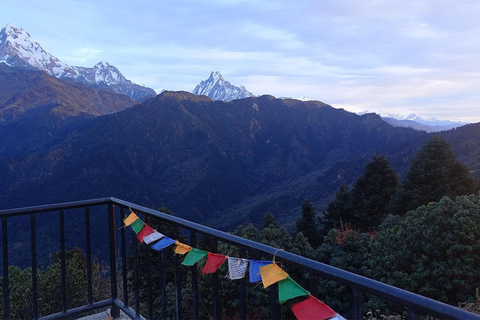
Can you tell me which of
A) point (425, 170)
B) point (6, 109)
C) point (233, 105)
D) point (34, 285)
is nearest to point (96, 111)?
point (6, 109)

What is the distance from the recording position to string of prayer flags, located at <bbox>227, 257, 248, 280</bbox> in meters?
1.46

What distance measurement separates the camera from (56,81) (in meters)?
186

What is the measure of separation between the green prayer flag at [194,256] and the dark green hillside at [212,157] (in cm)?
8010

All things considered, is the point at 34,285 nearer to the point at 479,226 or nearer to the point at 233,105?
the point at 479,226

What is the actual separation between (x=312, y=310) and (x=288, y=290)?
0.40 ft

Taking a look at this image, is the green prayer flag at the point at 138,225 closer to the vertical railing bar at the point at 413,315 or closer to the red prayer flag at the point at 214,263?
the red prayer flag at the point at 214,263

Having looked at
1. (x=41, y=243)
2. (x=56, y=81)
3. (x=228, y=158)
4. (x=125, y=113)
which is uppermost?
(x=56, y=81)

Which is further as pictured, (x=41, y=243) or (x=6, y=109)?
(x=6, y=109)

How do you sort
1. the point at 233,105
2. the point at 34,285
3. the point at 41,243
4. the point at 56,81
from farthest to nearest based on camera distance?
the point at 56,81, the point at 233,105, the point at 41,243, the point at 34,285

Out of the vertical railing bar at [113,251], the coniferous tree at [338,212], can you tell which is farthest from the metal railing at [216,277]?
the coniferous tree at [338,212]

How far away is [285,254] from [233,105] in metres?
171

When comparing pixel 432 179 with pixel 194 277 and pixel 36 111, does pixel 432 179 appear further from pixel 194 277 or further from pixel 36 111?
pixel 36 111

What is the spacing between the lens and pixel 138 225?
2254mm

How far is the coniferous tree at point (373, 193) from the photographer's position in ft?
81.1
